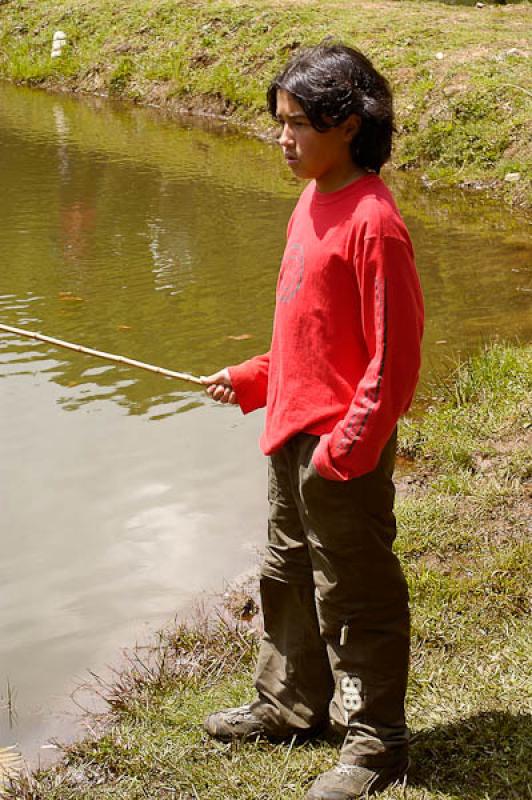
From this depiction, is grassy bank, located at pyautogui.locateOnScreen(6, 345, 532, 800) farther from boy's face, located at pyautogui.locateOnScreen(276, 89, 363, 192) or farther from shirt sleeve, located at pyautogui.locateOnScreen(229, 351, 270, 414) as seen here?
boy's face, located at pyautogui.locateOnScreen(276, 89, 363, 192)

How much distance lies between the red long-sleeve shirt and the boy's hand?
232 millimetres

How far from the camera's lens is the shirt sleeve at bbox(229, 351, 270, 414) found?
273 centimetres

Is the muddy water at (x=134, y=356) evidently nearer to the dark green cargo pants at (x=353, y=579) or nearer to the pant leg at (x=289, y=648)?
the pant leg at (x=289, y=648)

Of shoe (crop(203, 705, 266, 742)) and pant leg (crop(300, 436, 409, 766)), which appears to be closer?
pant leg (crop(300, 436, 409, 766))

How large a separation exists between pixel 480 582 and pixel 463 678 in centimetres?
54

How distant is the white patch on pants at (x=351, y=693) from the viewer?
2.49 m

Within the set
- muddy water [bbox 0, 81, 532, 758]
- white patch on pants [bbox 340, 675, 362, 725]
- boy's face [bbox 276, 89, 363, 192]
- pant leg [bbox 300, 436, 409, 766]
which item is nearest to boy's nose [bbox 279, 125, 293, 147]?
boy's face [bbox 276, 89, 363, 192]

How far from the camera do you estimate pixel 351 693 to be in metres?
2.50

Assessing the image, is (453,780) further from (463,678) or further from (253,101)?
(253,101)

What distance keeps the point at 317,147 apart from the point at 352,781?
1359mm

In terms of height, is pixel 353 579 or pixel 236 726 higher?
pixel 353 579

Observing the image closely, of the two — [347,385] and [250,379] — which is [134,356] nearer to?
[250,379]

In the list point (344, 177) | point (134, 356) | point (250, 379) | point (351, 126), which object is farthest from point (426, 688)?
point (134, 356)

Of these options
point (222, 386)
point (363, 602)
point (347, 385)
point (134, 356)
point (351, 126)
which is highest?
point (351, 126)
